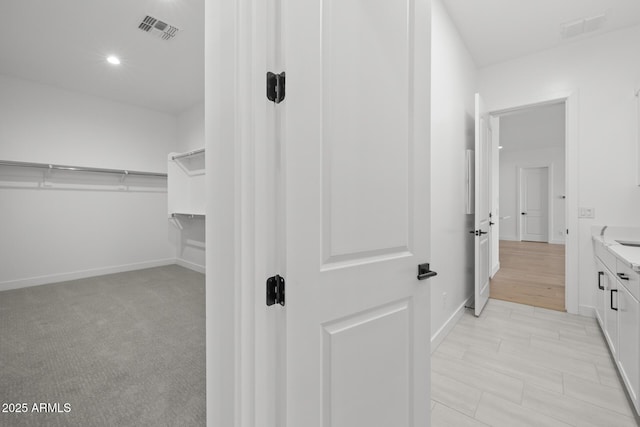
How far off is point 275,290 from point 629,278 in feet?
6.57

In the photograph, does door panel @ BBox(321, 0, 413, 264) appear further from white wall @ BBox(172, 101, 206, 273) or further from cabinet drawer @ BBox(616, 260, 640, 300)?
white wall @ BBox(172, 101, 206, 273)

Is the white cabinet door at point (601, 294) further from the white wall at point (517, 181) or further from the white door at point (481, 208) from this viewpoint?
the white wall at point (517, 181)

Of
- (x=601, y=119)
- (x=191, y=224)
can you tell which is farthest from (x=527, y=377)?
(x=191, y=224)

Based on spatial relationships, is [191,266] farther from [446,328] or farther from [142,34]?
[446,328]

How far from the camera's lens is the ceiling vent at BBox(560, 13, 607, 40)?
250 cm

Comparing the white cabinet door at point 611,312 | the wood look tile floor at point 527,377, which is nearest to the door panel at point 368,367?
the wood look tile floor at point 527,377

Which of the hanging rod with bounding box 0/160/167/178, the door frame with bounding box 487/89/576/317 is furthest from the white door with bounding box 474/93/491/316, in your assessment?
the hanging rod with bounding box 0/160/167/178

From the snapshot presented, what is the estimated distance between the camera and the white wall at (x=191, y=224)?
15.5ft

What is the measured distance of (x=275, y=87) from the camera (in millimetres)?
799

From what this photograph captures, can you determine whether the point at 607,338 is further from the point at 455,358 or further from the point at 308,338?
the point at 308,338

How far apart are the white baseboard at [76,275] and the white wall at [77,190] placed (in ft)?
0.03

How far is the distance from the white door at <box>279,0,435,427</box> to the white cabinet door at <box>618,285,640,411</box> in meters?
1.16

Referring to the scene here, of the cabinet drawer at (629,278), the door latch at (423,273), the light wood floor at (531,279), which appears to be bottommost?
the light wood floor at (531,279)

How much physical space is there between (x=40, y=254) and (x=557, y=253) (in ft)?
31.2
